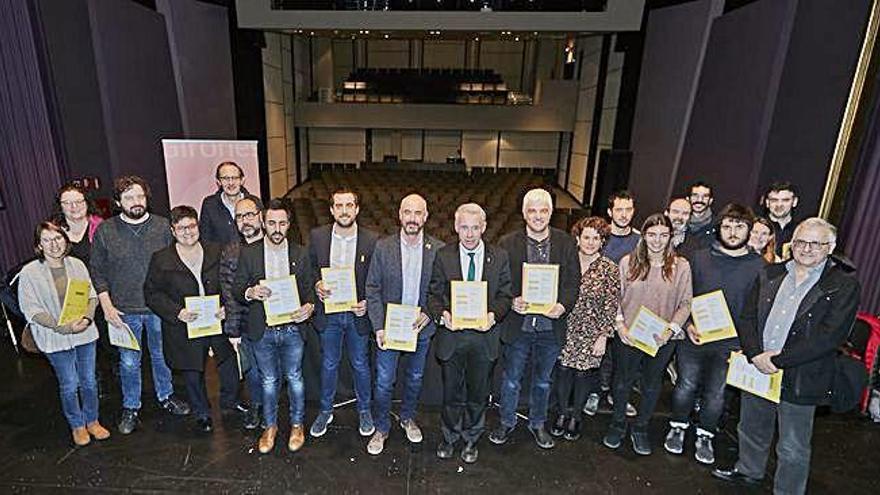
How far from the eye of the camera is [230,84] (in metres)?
8.72

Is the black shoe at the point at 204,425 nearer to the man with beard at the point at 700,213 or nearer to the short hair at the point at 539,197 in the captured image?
the short hair at the point at 539,197

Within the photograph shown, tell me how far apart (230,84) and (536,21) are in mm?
5764

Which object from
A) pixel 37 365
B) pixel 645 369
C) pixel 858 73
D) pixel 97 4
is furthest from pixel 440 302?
pixel 97 4

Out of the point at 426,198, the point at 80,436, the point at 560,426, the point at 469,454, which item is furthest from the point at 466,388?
the point at 426,198

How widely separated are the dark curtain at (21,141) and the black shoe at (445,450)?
4358mm

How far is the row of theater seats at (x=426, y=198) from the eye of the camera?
6625mm

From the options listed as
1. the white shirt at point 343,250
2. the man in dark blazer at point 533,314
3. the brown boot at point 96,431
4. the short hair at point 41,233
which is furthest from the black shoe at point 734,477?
the short hair at point 41,233

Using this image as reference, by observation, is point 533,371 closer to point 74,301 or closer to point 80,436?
point 74,301

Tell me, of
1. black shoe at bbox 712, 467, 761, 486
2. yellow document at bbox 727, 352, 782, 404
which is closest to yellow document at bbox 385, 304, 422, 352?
yellow document at bbox 727, 352, 782, 404

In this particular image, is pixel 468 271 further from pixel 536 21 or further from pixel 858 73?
pixel 536 21

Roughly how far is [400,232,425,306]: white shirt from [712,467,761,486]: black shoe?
2.09 meters

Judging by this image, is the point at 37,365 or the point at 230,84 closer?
the point at 37,365

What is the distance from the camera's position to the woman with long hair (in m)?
2.72

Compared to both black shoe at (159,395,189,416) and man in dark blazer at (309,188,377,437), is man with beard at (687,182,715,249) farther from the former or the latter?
black shoe at (159,395,189,416)
